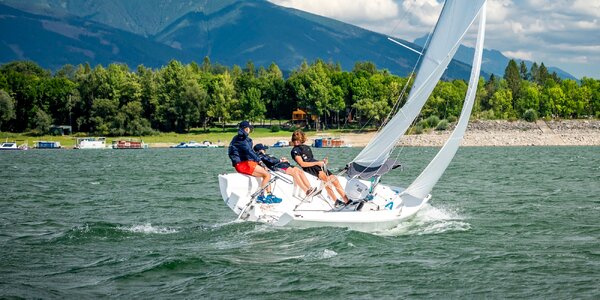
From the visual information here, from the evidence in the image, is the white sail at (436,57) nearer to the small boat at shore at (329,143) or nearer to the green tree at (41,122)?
the small boat at shore at (329,143)

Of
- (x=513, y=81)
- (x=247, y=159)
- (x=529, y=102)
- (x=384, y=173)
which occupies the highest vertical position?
(x=513, y=81)

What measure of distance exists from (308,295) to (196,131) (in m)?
97.0

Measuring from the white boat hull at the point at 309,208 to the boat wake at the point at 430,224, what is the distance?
272 mm

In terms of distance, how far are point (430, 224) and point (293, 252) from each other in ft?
16.4

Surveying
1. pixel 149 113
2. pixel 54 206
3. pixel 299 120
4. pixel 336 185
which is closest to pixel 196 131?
pixel 149 113

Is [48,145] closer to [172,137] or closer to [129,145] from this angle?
[129,145]

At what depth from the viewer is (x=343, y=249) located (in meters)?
16.2

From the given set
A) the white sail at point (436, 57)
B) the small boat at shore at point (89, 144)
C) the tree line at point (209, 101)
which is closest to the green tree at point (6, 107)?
the tree line at point (209, 101)

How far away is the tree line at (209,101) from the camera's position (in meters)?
104

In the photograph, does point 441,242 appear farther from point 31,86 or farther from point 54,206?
point 31,86

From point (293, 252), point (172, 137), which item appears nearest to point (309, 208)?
point (293, 252)

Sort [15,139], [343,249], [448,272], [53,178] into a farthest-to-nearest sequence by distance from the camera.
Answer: [15,139]
[53,178]
[343,249]
[448,272]

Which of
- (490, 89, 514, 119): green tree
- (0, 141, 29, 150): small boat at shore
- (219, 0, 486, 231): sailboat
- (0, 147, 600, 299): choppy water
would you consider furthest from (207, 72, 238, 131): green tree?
(219, 0, 486, 231): sailboat

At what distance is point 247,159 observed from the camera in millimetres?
19078
